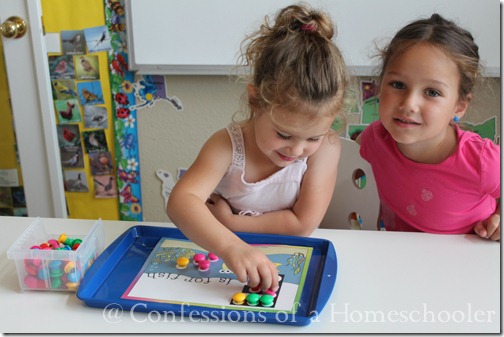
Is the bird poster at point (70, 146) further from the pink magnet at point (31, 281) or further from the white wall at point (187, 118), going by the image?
the pink magnet at point (31, 281)

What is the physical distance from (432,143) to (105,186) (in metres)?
1.33

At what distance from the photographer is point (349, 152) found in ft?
4.15

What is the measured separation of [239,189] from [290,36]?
0.32 meters

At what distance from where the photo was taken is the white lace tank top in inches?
40.9

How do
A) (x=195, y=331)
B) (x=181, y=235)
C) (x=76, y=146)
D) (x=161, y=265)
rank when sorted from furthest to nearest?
(x=76, y=146), (x=181, y=235), (x=161, y=265), (x=195, y=331)

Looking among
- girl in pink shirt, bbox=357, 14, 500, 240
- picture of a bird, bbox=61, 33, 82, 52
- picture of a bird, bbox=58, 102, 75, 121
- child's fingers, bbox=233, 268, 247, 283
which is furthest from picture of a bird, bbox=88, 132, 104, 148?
child's fingers, bbox=233, 268, 247, 283

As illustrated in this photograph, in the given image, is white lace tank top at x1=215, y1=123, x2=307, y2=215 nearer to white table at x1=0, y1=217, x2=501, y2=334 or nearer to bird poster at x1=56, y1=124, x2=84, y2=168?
white table at x1=0, y1=217, x2=501, y2=334

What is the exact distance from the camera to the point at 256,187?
1.06 meters

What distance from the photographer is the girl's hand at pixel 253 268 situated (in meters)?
0.78

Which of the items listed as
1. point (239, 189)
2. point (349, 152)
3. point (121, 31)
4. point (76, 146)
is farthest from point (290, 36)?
point (76, 146)

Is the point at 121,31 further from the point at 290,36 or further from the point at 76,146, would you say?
the point at 290,36

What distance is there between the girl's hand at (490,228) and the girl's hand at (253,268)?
1.40ft

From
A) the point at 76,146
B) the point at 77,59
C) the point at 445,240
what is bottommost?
the point at 76,146

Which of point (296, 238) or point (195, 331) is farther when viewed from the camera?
point (296, 238)
